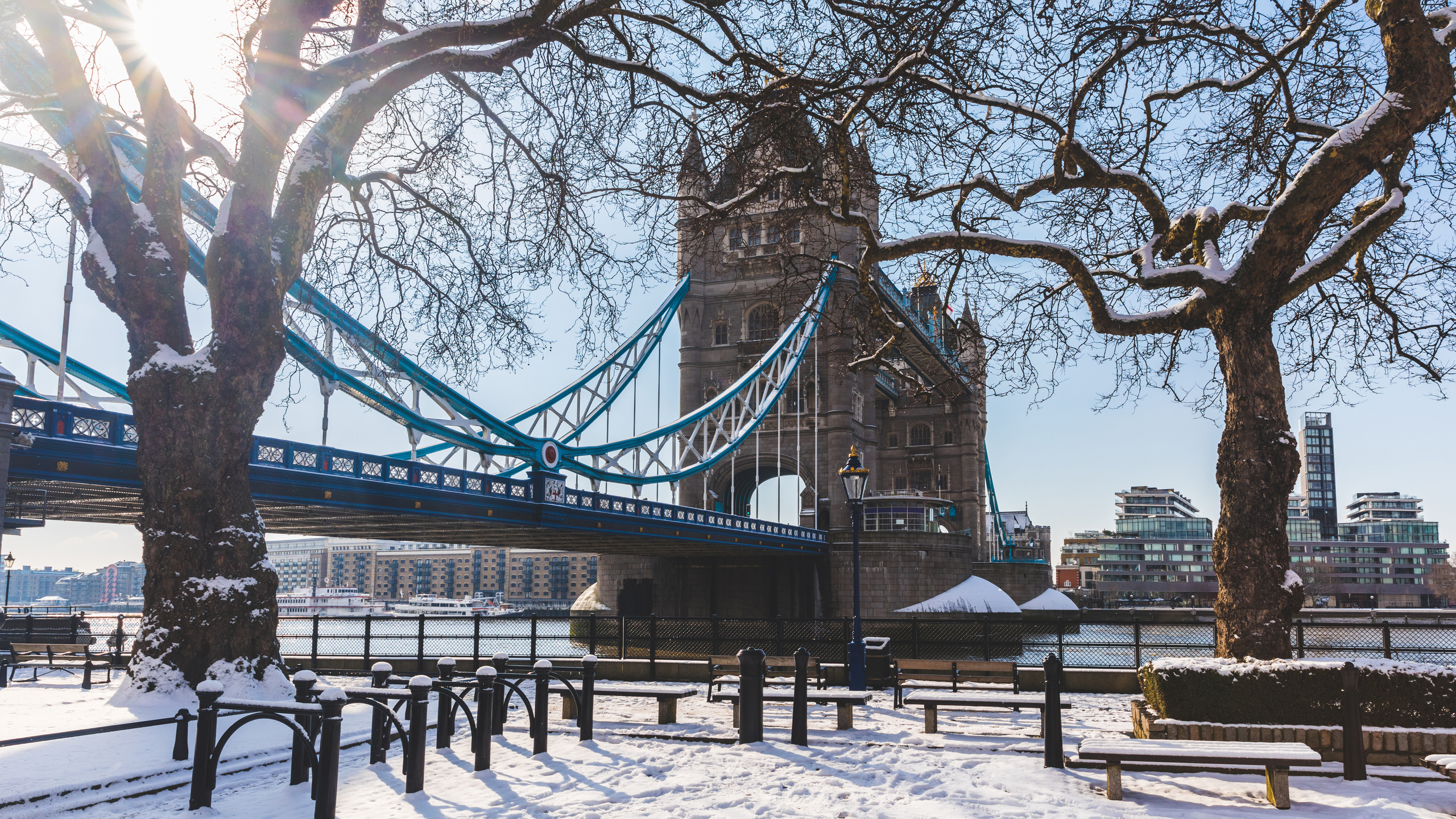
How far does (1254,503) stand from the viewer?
291 inches

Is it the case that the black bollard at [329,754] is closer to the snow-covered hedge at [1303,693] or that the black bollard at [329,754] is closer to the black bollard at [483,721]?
the black bollard at [483,721]

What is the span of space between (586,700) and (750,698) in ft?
4.42

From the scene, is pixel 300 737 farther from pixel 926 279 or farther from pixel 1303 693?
pixel 926 279

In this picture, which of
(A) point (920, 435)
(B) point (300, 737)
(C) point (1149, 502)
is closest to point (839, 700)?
(B) point (300, 737)

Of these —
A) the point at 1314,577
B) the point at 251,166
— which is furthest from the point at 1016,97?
the point at 1314,577

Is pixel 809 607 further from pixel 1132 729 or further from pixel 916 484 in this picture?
pixel 1132 729

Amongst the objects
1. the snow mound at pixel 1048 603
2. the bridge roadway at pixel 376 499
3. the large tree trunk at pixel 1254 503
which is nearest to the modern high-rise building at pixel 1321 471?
the snow mound at pixel 1048 603

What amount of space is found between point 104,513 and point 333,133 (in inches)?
700

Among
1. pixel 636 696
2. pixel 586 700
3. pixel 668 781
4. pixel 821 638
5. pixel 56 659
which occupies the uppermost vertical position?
pixel 586 700

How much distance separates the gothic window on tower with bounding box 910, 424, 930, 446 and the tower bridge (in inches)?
4.9

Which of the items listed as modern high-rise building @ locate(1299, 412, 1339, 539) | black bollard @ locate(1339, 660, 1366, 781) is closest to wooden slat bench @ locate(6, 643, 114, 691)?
black bollard @ locate(1339, 660, 1366, 781)

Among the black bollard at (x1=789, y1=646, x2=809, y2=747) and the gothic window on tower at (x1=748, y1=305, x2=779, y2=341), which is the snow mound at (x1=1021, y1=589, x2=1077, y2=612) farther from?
the black bollard at (x1=789, y1=646, x2=809, y2=747)

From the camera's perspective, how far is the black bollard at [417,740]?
5906mm

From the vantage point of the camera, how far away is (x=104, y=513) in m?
23.0
